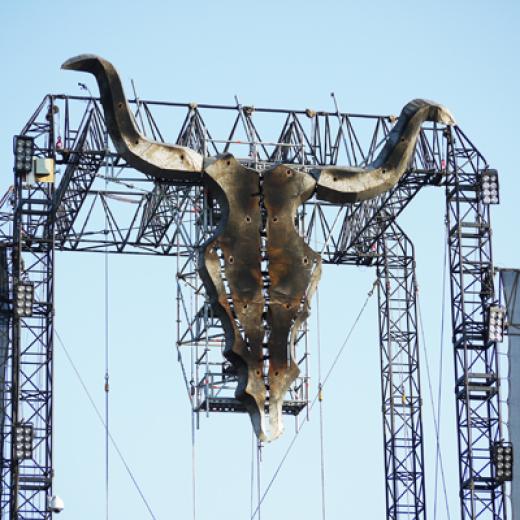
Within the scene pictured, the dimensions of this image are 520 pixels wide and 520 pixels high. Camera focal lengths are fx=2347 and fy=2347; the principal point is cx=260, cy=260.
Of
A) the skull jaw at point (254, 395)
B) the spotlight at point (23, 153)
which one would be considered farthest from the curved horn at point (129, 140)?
the spotlight at point (23, 153)

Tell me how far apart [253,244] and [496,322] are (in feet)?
27.5

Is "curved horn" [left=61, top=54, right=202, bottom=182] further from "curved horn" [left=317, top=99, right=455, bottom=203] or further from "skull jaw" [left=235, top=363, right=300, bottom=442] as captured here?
"skull jaw" [left=235, top=363, right=300, bottom=442]

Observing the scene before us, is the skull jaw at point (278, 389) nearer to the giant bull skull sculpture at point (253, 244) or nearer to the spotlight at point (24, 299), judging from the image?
the giant bull skull sculpture at point (253, 244)

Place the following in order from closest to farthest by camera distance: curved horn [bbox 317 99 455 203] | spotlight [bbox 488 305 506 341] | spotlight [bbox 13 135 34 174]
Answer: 1. curved horn [bbox 317 99 455 203]
2. spotlight [bbox 13 135 34 174]
3. spotlight [bbox 488 305 506 341]

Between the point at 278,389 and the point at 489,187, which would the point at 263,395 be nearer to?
the point at 278,389

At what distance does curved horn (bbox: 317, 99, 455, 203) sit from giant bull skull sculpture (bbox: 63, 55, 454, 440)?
29 mm

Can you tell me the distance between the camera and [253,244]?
1865 inches

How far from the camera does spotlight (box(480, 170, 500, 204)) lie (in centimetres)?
5381

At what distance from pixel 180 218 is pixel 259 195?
667 cm

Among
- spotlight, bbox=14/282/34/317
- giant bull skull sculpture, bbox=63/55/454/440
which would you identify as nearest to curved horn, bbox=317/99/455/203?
giant bull skull sculpture, bbox=63/55/454/440

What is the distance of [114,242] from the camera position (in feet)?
186

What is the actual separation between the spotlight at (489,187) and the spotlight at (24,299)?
10.5 m

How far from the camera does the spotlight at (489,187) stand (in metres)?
53.8

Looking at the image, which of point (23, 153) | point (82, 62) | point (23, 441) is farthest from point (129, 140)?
point (23, 441)
